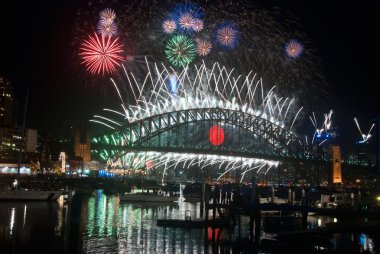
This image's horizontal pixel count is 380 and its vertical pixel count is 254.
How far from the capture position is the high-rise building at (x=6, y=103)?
166500mm

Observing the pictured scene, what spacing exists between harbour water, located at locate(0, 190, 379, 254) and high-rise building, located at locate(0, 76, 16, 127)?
12841cm

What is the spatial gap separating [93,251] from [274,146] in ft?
317

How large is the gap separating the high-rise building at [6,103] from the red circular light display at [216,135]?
260 feet

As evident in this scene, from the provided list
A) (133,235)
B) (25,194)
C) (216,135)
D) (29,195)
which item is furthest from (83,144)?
(133,235)

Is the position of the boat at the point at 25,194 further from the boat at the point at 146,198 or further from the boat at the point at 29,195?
the boat at the point at 146,198

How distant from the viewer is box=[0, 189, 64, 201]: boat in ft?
188

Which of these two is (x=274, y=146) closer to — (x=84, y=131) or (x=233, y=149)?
(x=233, y=149)

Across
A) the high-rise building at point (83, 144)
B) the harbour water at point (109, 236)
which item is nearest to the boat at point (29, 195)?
the harbour water at point (109, 236)

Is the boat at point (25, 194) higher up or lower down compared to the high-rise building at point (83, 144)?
lower down

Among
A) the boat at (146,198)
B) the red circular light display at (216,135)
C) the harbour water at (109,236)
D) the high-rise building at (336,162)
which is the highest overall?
the red circular light display at (216,135)

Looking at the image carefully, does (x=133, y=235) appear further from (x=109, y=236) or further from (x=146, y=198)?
(x=146, y=198)

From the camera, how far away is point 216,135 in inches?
4601

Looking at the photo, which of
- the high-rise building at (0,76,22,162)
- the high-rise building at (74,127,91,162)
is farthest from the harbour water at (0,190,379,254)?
the high-rise building at (0,76,22,162)

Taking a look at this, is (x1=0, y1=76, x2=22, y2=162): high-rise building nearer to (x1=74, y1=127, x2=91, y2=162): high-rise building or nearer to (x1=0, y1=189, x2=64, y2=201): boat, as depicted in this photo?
(x1=74, y1=127, x2=91, y2=162): high-rise building
